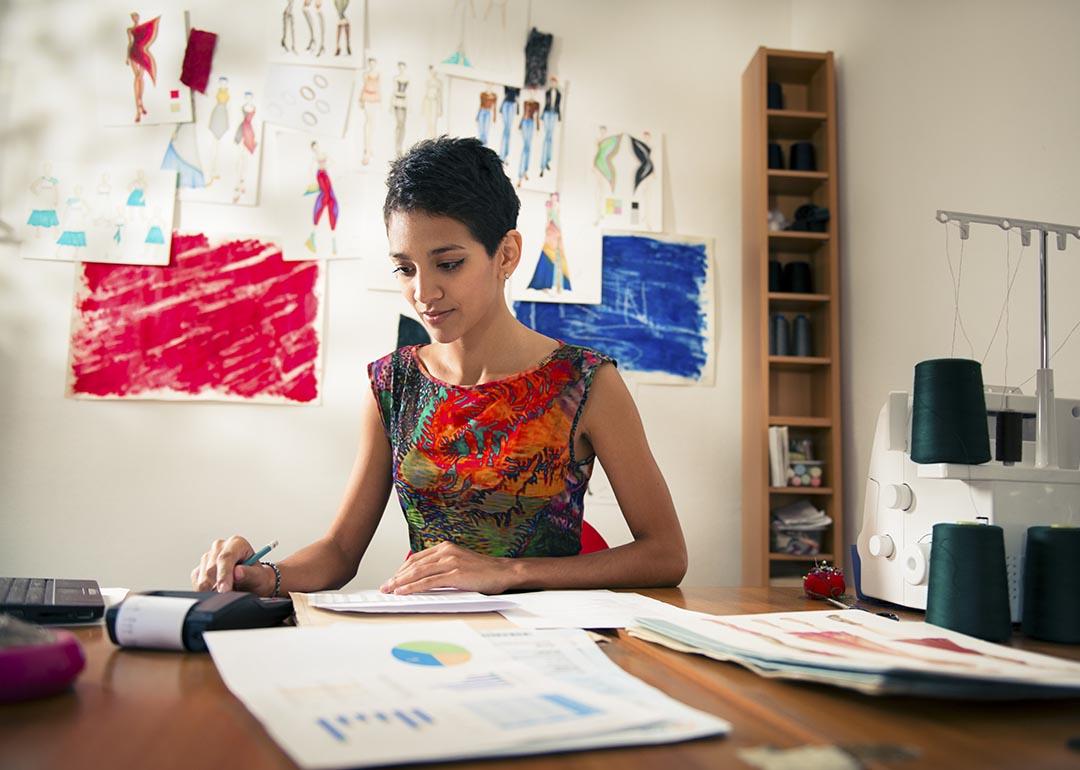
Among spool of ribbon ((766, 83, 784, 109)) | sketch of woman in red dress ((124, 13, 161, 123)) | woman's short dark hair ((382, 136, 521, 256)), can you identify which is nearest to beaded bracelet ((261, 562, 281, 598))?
woman's short dark hair ((382, 136, 521, 256))

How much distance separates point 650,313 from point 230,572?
228 cm

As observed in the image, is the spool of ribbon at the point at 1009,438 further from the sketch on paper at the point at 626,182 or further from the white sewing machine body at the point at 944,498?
the sketch on paper at the point at 626,182

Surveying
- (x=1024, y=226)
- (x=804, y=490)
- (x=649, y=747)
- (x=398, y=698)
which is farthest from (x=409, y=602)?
(x=804, y=490)

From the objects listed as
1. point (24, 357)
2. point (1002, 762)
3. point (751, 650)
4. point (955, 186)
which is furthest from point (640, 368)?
point (1002, 762)

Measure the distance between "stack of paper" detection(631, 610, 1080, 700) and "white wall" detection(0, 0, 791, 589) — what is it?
2.20 metres

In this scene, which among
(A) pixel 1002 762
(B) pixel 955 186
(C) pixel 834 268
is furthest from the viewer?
(C) pixel 834 268

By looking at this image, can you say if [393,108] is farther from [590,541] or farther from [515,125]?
[590,541]

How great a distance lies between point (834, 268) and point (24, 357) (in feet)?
8.93

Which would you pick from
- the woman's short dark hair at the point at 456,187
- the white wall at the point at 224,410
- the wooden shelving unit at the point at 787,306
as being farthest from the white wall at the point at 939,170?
the woman's short dark hair at the point at 456,187

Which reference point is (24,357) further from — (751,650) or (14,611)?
(751,650)

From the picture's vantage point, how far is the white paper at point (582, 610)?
0.89m

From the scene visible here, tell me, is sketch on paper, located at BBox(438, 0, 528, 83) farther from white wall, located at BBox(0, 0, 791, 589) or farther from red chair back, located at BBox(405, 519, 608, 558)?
red chair back, located at BBox(405, 519, 608, 558)

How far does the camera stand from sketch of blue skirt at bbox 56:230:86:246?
2875 millimetres

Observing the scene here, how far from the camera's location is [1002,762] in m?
0.51
